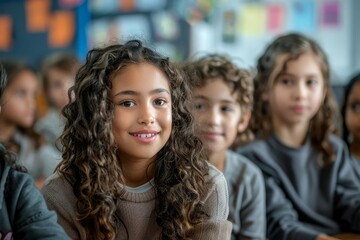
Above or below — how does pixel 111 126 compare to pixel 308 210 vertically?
above

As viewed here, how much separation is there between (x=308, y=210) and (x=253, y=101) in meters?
0.38

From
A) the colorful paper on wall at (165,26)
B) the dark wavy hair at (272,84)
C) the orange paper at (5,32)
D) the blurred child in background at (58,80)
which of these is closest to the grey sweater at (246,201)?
the dark wavy hair at (272,84)

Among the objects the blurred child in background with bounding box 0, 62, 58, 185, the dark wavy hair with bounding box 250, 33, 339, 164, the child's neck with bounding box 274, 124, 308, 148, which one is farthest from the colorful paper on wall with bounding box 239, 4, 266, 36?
the child's neck with bounding box 274, 124, 308, 148

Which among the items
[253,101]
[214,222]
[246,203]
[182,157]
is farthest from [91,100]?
[253,101]

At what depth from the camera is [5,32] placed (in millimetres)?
4547

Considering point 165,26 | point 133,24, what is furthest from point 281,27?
point 133,24

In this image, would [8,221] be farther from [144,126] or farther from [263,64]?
[263,64]

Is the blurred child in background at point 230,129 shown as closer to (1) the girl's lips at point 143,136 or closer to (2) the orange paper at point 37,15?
(1) the girl's lips at point 143,136

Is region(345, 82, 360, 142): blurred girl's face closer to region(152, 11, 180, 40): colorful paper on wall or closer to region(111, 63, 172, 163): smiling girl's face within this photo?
region(111, 63, 172, 163): smiling girl's face

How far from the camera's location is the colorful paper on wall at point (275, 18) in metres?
3.86

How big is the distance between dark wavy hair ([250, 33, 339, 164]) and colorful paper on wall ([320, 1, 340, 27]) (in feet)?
6.60

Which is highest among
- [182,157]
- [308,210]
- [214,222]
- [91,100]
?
[91,100]

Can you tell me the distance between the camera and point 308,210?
5.48 ft

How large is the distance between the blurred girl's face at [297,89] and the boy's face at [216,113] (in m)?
0.20
